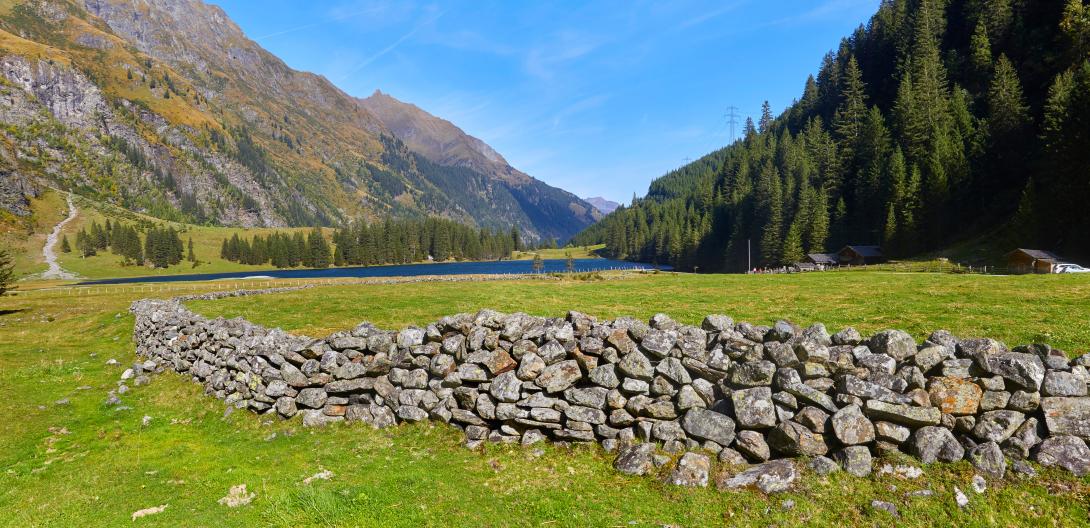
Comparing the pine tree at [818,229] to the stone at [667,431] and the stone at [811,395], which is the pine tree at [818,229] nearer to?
the stone at [811,395]

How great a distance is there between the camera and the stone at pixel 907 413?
26.6ft

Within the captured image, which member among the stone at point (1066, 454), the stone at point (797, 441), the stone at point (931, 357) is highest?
the stone at point (931, 357)

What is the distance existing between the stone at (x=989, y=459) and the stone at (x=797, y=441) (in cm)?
223

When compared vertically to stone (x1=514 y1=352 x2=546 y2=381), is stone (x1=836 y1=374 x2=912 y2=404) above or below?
above

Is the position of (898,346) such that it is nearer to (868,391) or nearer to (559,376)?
(868,391)

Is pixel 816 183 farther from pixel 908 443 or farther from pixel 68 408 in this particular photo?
pixel 68 408

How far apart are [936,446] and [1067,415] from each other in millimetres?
2089

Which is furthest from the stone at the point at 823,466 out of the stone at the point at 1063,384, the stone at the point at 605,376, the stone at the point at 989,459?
the stone at the point at 605,376

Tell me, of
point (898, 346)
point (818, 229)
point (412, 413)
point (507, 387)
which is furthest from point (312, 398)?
point (818, 229)

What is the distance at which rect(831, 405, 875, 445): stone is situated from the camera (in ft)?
27.0

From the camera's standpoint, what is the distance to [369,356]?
13.1 m

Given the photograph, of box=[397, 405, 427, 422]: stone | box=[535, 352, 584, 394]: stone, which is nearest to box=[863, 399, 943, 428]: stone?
box=[535, 352, 584, 394]: stone

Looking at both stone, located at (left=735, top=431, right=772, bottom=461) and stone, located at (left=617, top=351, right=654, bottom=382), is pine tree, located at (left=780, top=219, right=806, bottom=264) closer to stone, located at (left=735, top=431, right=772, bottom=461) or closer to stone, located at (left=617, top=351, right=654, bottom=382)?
stone, located at (left=617, top=351, right=654, bottom=382)

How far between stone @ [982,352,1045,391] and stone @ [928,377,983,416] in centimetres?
45
